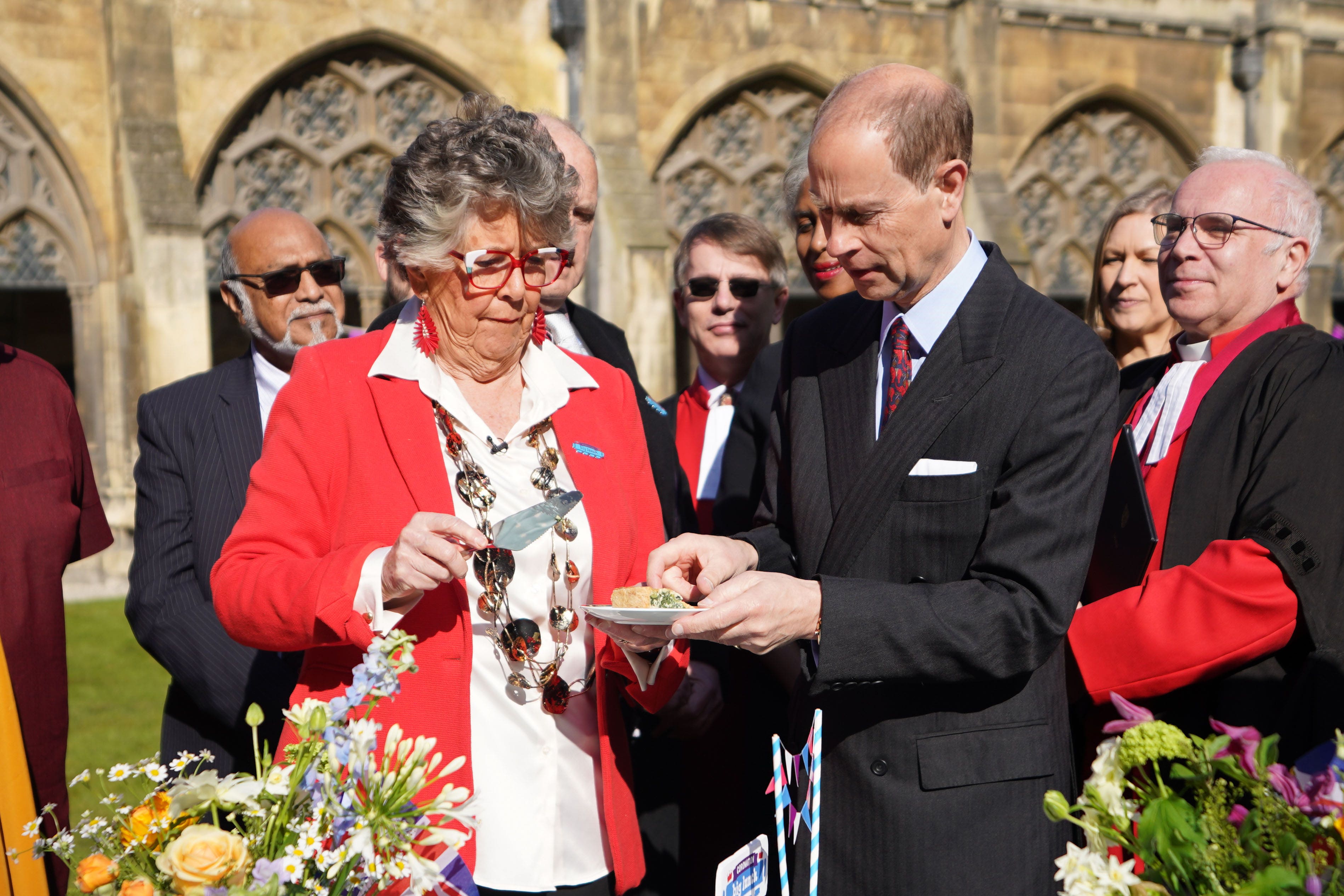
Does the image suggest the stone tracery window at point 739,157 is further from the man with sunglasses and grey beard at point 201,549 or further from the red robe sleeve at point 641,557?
the red robe sleeve at point 641,557

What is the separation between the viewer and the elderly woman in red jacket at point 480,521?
2.12 m

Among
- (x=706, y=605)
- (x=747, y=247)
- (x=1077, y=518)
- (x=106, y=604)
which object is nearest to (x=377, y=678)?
(x=706, y=605)

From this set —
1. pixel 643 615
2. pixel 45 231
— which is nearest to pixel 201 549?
Result: pixel 643 615

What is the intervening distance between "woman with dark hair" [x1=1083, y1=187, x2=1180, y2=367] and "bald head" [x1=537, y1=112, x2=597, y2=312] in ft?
6.09

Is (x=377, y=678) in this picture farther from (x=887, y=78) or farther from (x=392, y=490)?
(x=887, y=78)

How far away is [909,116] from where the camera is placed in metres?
1.99

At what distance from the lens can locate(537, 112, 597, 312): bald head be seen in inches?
121

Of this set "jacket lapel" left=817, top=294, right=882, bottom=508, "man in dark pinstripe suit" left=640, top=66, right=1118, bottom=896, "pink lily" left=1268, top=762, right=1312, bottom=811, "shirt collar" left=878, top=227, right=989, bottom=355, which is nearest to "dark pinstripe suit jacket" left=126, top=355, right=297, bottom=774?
"man in dark pinstripe suit" left=640, top=66, right=1118, bottom=896

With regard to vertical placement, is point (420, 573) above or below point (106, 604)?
above

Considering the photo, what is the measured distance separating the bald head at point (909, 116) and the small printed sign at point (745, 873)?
1.24 meters

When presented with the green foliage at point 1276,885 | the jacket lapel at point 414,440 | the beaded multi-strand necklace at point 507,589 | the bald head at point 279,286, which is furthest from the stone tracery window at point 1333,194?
the green foliage at point 1276,885

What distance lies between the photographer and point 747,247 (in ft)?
14.5

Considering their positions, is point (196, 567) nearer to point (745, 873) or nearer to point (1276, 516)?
point (745, 873)

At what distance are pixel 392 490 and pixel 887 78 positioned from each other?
4.06ft
